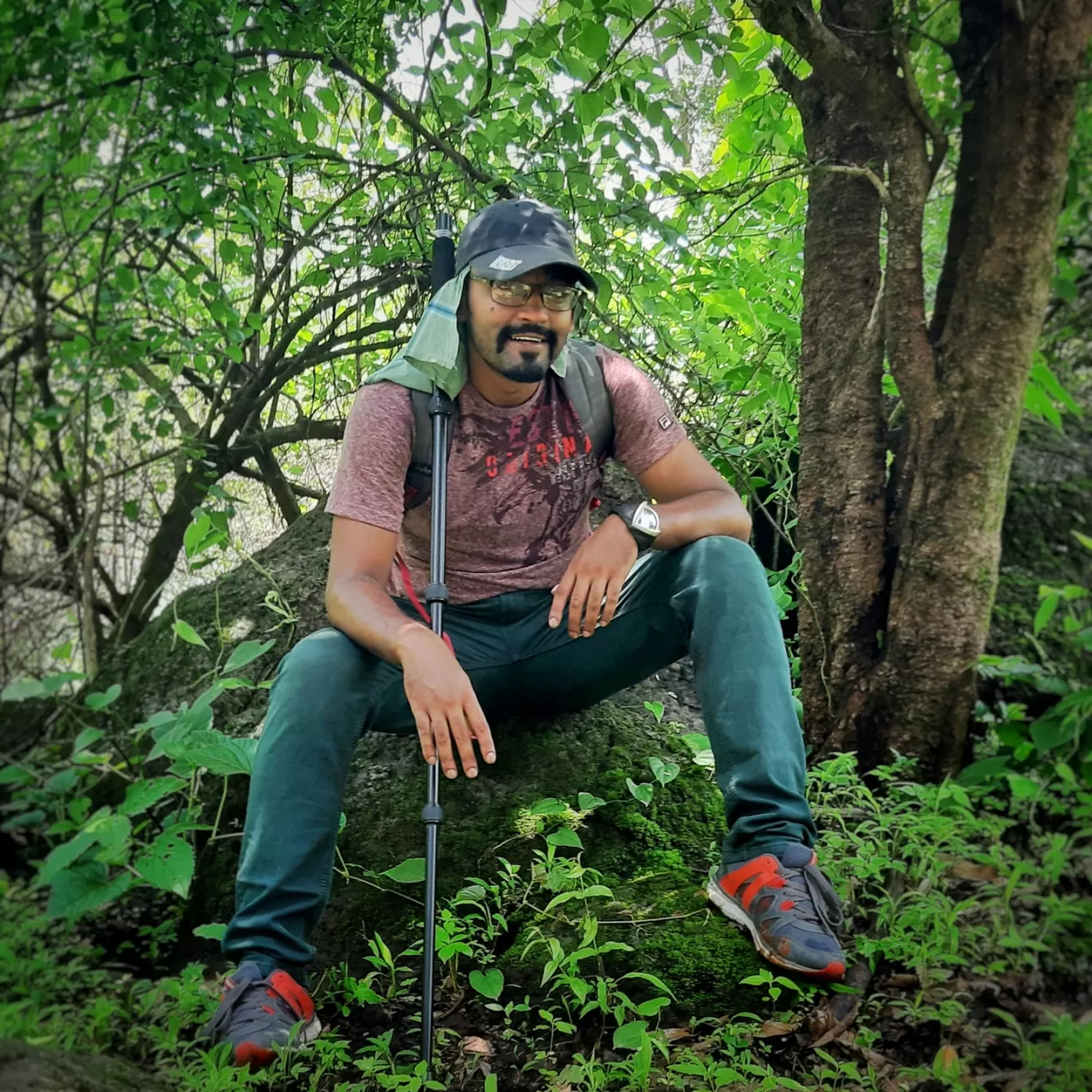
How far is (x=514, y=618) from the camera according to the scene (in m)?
2.85

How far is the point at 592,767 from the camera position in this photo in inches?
115

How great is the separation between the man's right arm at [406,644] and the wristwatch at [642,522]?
2.28ft

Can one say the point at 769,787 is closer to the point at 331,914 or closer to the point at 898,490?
the point at 898,490

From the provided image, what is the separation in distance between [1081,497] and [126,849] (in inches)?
78.7

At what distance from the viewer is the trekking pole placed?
2.02 meters

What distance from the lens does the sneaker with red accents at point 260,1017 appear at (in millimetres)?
1839

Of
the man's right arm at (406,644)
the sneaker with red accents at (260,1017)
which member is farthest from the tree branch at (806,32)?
the sneaker with red accents at (260,1017)

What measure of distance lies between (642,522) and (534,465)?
17.1 inches

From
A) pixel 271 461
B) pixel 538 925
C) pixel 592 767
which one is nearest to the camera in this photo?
pixel 538 925

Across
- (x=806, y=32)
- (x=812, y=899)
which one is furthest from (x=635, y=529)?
(x=806, y=32)

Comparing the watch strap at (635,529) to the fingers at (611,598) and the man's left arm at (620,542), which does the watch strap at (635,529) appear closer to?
the man's left arm at (620,542)

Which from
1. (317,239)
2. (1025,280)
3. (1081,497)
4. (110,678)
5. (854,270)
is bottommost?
(110,678)

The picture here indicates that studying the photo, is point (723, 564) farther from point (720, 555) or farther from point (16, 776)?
point (16, 776)

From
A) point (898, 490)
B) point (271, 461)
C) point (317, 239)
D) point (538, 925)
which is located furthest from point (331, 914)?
point (317, 239)
